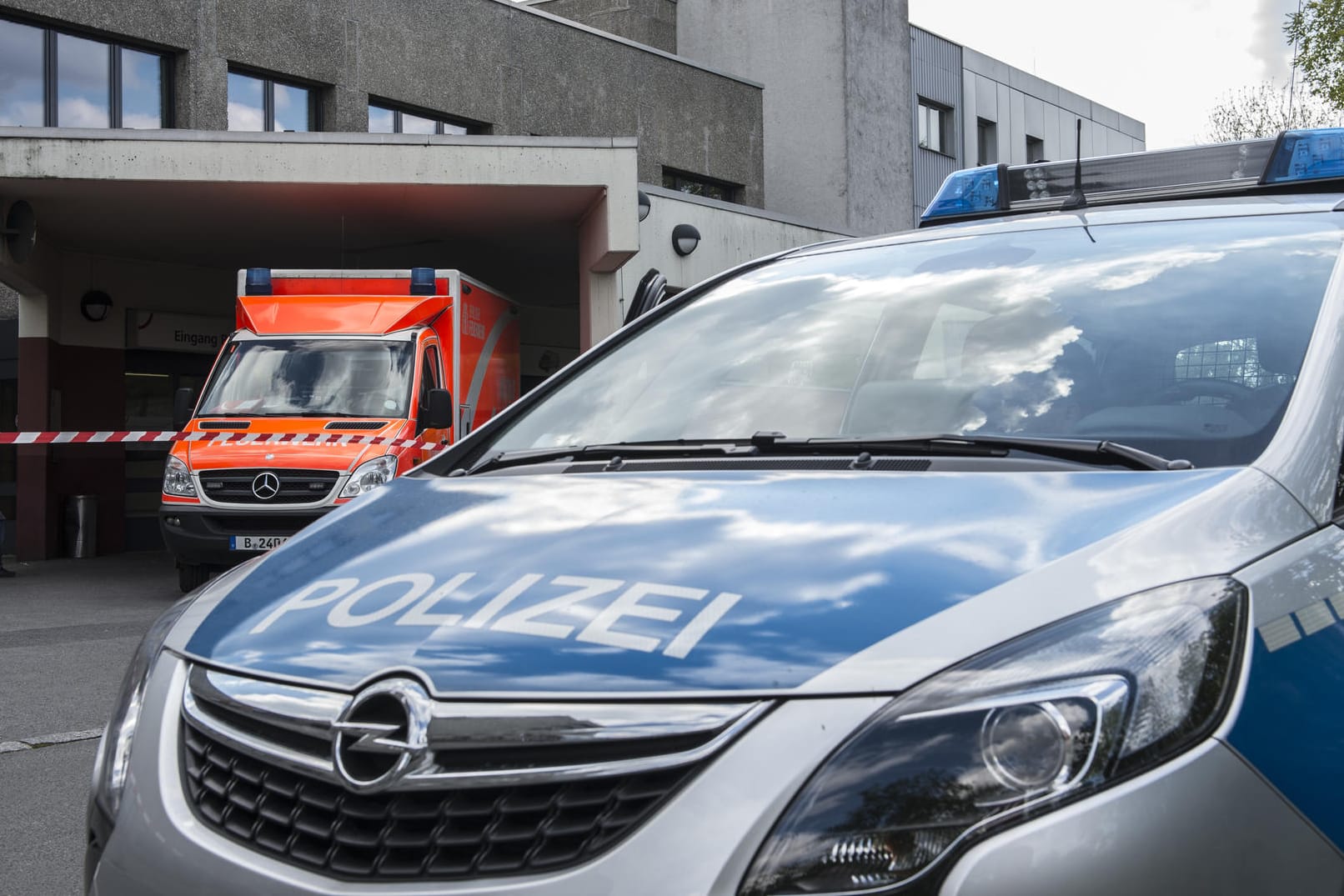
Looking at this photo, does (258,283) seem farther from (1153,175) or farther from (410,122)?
(1153,175)

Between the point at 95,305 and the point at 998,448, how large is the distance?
1774 centimetres

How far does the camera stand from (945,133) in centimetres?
3141

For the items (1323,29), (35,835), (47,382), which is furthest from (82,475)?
(1323,29)

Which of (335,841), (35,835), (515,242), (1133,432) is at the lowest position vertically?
(35,835)

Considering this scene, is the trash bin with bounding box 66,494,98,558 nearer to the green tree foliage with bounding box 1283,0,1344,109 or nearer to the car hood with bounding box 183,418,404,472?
the car hood with bounding box 183,418,404,472

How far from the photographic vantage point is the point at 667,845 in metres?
1.45

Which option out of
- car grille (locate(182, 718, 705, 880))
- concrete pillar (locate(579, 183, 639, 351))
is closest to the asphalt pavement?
car grille (locate(182, 718, 705, 880))

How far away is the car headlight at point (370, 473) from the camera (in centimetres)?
1094

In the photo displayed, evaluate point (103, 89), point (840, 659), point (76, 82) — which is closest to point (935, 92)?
point (103, 89)

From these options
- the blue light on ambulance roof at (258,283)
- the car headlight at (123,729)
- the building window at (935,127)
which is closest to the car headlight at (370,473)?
the blue light on ambulance roof at (258,283)

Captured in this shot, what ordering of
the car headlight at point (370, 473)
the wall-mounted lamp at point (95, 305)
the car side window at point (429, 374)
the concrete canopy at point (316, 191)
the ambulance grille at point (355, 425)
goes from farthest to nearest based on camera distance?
the wall-mounted lamp at point (95, 305)
the concrete canopy at point (316, 191)
the car side window at point (429, 374)
the ambulance grille at point (355, 425)
the car headlight at point (370, 473)

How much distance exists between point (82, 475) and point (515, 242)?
6392mm

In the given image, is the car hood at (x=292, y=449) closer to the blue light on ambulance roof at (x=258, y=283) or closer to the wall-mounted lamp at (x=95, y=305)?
the blue light on ambulance roof at (x=258, y=283)

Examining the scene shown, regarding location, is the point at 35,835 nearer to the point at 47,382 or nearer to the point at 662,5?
the point at 47,382
